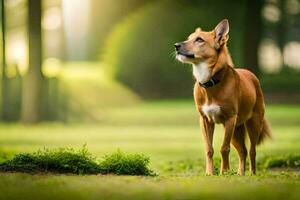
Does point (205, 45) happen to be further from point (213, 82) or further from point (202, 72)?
point (213, 82)

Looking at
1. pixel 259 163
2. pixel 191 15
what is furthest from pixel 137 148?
pixel 191 15

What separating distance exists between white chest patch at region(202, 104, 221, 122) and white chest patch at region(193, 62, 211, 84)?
305mm

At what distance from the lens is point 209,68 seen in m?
11.2

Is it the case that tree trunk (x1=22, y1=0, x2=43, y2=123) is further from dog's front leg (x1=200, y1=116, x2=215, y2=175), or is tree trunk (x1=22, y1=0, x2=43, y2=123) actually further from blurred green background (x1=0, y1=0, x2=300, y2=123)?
dog's front leg (x1=200, y1=116, x2=215, y2=175)

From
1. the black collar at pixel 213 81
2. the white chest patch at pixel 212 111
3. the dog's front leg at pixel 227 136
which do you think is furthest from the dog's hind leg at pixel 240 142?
the black collar at pixel 213 81

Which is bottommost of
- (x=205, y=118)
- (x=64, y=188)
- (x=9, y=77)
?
(x=64, y=188)

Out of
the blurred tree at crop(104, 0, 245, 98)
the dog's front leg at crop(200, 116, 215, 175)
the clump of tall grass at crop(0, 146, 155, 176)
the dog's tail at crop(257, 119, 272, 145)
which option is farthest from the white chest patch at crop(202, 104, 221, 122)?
the blurred tree at crop(104, 0, 245, 98)

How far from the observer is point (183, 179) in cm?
1039

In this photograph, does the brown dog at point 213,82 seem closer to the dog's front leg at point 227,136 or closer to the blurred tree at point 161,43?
the dog's front leg at point 227,136

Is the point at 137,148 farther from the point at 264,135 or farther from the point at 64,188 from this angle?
the point at 64,188

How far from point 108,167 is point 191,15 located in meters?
22.6

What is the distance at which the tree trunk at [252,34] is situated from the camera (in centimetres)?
2672

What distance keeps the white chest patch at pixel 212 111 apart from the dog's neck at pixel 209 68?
0.98ft

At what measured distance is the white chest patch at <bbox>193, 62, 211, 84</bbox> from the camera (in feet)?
36.8
